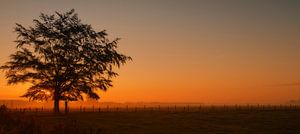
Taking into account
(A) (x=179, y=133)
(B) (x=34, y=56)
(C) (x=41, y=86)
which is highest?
(B) (x=34, y=56)

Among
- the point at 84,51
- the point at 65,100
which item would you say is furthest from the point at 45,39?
the point at 65,100

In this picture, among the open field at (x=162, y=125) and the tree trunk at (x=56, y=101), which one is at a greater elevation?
the tree trunk at (x=56, y=101)

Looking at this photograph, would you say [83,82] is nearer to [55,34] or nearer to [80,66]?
[80,66]

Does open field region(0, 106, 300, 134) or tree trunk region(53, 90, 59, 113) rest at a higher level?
tree trunk region(53, 90, 59, 113)

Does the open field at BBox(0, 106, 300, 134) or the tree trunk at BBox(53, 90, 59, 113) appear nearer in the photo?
the open field at BBox(0, 106, 300, 134)

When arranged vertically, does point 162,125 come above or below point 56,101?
below

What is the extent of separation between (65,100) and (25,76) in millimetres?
7339

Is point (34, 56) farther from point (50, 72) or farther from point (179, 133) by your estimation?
point (179, 133)

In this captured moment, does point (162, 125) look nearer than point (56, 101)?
Yes

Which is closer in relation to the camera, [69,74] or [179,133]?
[179,133]

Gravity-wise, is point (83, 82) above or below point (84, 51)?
below

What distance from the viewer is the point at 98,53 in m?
63.1

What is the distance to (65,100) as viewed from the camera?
6444 centimetres

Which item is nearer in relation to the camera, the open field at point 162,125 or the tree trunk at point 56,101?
the open field at point 162,125
